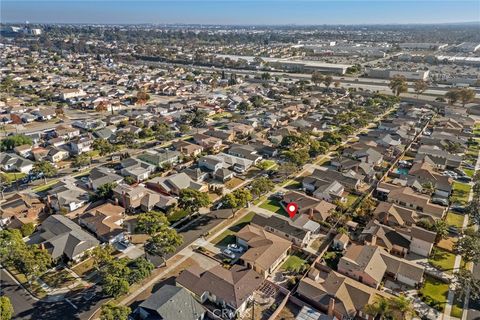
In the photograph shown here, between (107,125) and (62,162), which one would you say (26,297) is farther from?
(107,125)

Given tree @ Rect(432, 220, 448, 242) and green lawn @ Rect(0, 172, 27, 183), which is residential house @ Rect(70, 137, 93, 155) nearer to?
green lawn @ Rect(0, 172, 27, 183)

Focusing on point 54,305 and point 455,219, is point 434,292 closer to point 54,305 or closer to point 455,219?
point 455,219

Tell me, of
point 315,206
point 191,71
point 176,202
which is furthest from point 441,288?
point 191,71

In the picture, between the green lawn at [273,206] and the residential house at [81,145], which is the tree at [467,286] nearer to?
the green lawn at [273,206]

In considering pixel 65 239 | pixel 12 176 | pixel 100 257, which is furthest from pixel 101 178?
pixel 100 257

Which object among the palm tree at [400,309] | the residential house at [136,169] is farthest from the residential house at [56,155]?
the palm tree at [400,309]
